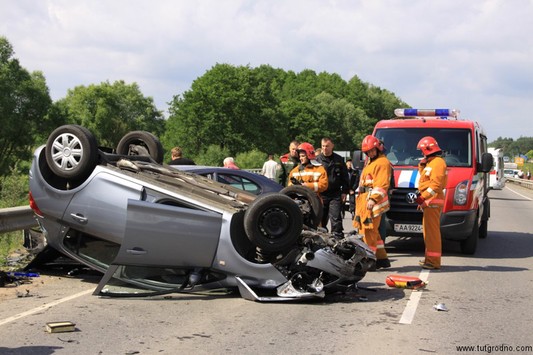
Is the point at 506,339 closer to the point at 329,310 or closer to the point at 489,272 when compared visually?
the point at 329,310

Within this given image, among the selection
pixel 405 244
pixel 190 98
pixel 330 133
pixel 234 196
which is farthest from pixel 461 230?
pixel 330 133

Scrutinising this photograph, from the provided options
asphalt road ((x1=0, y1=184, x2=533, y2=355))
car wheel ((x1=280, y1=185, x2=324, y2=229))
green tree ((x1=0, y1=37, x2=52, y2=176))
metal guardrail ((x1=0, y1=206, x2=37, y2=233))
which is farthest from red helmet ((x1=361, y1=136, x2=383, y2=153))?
green tree ((x1=0, y1=37, x2=52, y2=176))

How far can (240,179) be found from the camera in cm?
1073

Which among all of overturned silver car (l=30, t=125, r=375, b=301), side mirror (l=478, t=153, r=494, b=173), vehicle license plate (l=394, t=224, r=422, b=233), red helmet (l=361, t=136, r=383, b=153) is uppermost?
red helmet (l=361, t=136, r=383, b=153)

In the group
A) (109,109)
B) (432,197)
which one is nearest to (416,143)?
(432,197)

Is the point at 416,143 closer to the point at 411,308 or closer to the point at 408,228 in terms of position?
the point at 408,228

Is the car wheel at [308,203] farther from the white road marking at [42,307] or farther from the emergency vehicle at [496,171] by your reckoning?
the emergency vehicle at [496,171]

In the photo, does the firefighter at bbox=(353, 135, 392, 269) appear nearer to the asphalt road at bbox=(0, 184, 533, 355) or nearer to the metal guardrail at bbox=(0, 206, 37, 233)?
the asphalt road at bbox=(0, 184, 533, 355)

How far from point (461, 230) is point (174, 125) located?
63486 mm

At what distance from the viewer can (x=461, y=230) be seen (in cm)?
1041

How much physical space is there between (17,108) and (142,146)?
4591 cm

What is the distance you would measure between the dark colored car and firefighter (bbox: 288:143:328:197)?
1.07m

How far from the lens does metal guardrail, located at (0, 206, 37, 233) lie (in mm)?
8703

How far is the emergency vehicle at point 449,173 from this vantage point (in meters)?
10.5
